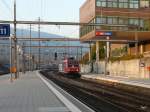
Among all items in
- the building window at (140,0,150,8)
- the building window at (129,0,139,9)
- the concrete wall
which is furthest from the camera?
the building window at (140,0,150,8)

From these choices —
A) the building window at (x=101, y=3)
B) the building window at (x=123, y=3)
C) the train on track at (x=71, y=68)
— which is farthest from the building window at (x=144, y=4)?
the train on track at (x=71, y=68)

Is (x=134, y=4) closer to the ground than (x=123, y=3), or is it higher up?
closer to the ground

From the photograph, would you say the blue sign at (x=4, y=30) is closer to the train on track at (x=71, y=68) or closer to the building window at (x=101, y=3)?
the train on track at (x=71, y=68)

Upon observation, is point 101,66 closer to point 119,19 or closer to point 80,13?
point 119,19

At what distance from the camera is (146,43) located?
8288cm

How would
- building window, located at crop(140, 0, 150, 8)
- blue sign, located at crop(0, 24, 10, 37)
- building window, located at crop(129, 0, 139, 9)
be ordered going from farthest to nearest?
building window, located at crop(140, 0, 150, 8)
building window, located at crop(129, 0, 139, 9)
blue sign, located at crop(0, 24, 10, 37)

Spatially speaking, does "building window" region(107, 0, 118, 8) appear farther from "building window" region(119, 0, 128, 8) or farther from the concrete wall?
the concrete wall

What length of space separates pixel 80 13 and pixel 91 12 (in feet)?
61.8

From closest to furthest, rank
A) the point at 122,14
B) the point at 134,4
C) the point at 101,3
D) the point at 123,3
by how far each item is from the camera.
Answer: the point at 101,3 → the point at 122,14 → the point at 123,3 → the point at 134,4

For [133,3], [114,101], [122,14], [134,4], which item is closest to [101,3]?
[122,14]

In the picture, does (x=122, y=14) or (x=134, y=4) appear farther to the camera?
(x=134, y=4)

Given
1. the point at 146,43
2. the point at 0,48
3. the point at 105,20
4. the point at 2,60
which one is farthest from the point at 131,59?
the point at 2,60

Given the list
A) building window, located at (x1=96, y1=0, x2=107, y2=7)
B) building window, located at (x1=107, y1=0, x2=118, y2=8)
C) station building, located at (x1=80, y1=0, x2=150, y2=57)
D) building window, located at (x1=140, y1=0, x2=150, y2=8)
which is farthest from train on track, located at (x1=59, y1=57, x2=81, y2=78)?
building window, located at (x1=140, y1=0, x2=150, y2=8)

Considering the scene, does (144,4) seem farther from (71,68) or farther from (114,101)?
(114,101)
